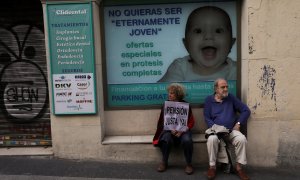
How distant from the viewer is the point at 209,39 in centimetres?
563

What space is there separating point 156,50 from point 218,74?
103 cm

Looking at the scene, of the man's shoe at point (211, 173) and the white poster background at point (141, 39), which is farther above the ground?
the white poster background at point (141, 39)

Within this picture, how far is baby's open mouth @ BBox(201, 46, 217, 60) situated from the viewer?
18.6 ft

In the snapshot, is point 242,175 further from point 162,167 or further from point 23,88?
point 23,88

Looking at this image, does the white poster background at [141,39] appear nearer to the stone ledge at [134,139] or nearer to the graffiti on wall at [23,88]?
the stone ledge at [134,139]

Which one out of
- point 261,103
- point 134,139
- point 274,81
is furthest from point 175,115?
point 274,81

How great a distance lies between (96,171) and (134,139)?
78cm

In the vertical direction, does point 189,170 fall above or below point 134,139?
below

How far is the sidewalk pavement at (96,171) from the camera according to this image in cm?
493

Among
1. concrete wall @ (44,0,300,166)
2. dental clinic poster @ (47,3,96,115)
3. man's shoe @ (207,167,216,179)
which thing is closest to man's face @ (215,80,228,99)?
concrete wall @ (44,0,300,166)

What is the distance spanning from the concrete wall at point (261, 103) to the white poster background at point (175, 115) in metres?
0.45

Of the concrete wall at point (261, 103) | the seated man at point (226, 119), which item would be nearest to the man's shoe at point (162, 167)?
the concrete wall at point (261, 103)

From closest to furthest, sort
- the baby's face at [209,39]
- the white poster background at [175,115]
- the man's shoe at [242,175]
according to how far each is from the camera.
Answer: the man's shoe at [242,175] < the white poster background at [175,115] < the baby's face at [209,39]

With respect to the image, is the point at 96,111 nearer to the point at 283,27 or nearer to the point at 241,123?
the point at 241,123
